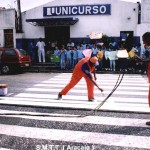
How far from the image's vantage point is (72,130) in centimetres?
652

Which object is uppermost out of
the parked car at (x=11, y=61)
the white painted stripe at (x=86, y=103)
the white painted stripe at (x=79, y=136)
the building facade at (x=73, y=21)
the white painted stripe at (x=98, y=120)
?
the building facade at (x=73, y=21)

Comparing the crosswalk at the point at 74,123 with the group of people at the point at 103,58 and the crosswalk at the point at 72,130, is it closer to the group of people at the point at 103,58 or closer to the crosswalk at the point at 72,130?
the crosswalk at the point at 72,130

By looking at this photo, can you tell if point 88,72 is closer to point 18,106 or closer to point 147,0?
point 18,106

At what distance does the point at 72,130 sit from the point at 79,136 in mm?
436

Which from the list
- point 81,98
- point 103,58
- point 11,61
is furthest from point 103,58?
point 81,98

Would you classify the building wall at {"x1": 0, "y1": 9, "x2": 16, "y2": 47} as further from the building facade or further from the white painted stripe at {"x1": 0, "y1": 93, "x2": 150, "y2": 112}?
the white painted stripe at {"x1": 0, "y1": 93, "x2": 150, "y2": 112}

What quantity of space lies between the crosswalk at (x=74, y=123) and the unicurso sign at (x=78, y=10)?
47.2 feet

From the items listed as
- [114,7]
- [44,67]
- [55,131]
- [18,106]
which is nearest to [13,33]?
[44,67]

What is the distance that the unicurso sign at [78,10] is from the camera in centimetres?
2396

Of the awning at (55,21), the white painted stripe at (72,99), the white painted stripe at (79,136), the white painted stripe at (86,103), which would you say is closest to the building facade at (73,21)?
the awning at (55,21)

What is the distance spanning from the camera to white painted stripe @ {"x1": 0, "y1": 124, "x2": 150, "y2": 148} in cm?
572

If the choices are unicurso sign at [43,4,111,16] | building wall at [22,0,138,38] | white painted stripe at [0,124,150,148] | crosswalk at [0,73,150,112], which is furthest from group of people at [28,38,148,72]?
white painted stripe at [0,124,150,148]

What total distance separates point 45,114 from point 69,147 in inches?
97.8

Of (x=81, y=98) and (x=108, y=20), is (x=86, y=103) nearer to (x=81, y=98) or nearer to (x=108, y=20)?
(x=81, y=98)
